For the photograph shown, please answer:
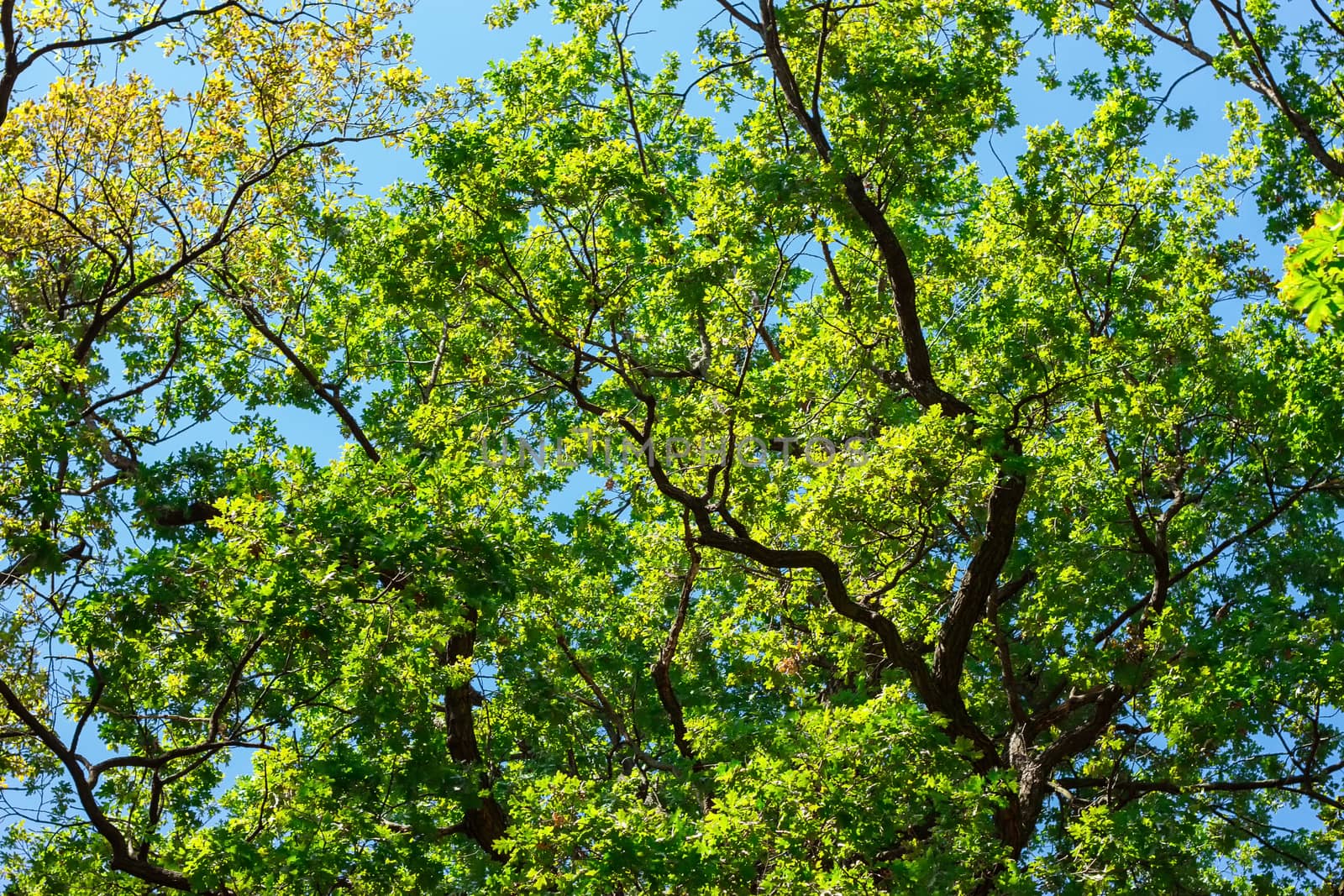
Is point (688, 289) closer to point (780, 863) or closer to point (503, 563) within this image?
point (503, 563)

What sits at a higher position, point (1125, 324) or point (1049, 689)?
point (1125, 324)

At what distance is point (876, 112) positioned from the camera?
448 inches

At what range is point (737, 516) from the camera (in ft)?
40.3

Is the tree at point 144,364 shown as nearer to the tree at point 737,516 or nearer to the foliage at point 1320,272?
the tree at point 737,516

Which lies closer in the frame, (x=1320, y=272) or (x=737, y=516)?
(x=1320, y=272)

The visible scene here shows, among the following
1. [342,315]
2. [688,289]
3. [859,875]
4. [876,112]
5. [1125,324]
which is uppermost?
[342,315]

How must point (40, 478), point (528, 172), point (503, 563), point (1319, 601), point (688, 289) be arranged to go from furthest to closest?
point (1319, 601)
point (528, 172)
point (688, 289)
point (503, 563)
point (40, 478)

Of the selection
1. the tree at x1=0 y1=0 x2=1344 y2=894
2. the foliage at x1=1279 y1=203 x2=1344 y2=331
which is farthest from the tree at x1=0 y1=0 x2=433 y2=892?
the foliage at x1=1279 y1=203 x2=1344 y2=331

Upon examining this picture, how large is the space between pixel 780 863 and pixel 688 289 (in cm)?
463

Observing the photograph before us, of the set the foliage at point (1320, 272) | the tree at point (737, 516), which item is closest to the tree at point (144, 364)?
the tree at point (737, 516)

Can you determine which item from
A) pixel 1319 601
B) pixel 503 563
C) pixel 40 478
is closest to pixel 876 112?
pixel 503 563

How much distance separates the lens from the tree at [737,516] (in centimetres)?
888

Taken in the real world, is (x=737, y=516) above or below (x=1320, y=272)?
above

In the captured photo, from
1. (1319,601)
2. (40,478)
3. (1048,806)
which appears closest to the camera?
(40,478)
